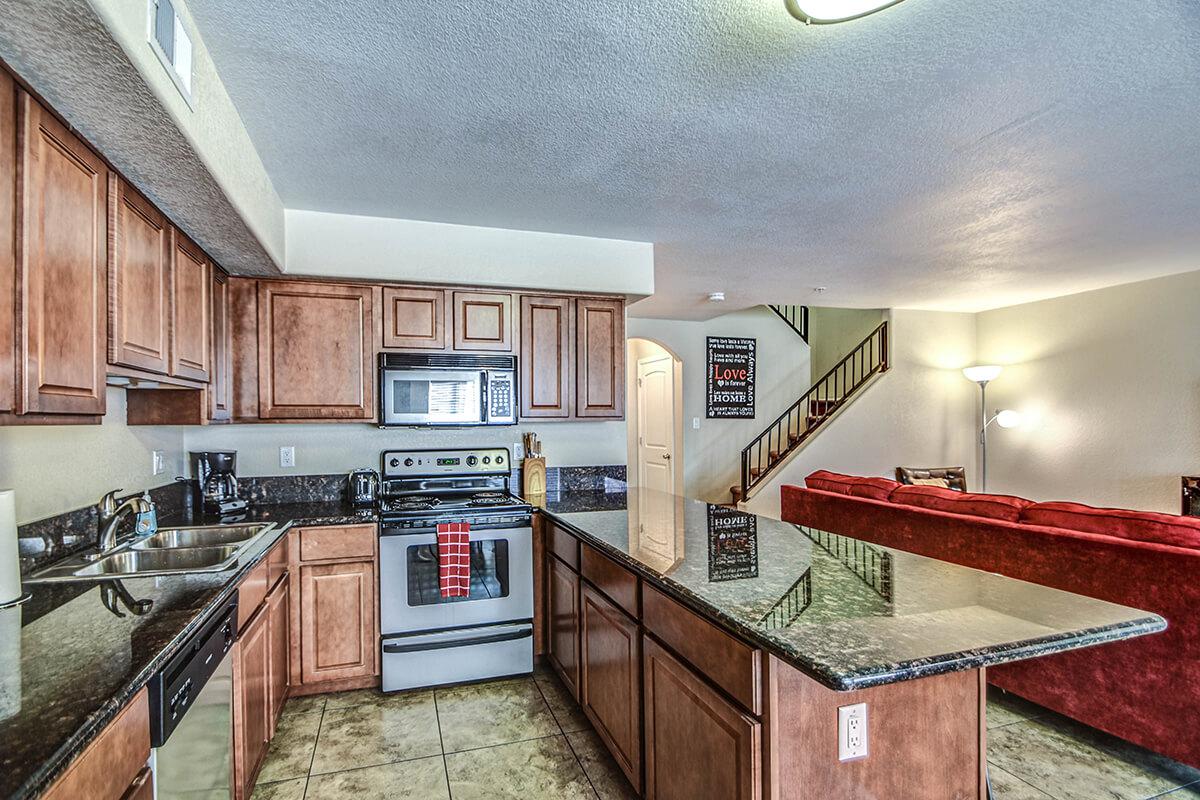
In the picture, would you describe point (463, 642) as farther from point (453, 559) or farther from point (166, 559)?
point (166, 559)

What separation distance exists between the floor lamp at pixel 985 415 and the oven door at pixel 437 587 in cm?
497

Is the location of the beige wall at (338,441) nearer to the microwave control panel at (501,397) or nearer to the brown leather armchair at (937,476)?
the microwave control panel at (501,397)

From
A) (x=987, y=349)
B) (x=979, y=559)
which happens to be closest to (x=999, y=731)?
(x=979, y=559)

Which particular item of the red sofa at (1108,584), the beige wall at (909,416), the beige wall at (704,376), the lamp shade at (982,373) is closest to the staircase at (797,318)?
the beige wall at (704,376)

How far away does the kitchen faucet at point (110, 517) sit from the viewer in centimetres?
216

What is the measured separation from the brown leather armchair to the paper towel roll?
6.19 meters

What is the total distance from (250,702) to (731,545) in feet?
5.77

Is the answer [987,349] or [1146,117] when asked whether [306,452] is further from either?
[987,349]

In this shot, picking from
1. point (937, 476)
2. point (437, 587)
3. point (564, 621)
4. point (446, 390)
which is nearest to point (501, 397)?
point (446, 390)

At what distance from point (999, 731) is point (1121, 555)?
3.01 feet

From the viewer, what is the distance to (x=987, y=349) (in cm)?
644

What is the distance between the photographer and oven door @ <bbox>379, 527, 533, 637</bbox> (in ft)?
10.1

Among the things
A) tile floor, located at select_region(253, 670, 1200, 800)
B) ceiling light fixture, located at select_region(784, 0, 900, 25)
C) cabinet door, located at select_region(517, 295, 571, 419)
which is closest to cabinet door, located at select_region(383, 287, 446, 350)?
cabinet door, located at select_region(517, 295, 571, 419)

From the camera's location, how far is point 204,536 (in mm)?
2641
